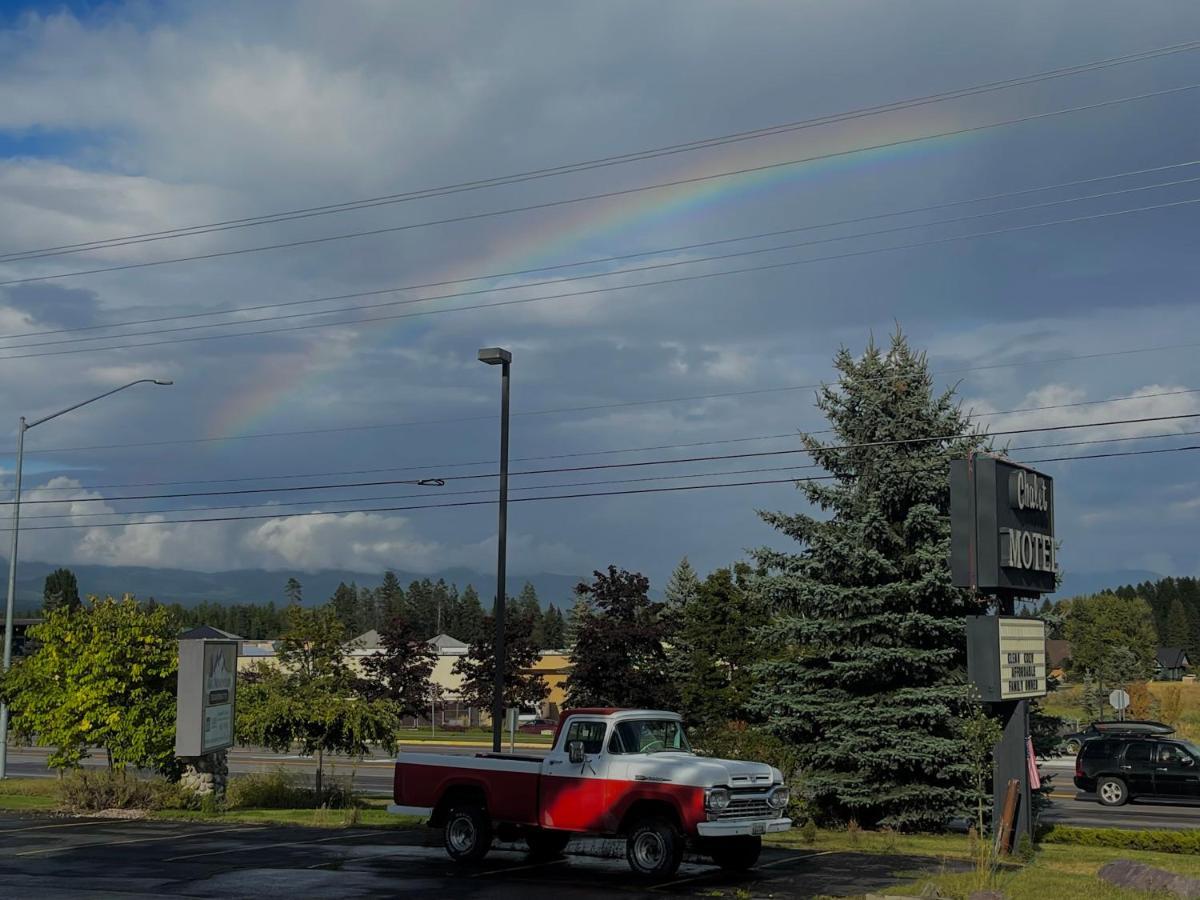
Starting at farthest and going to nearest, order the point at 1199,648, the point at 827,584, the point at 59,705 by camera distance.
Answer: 1. the point at 1199,648
2. the point at 59,705
3. the point at 827,584

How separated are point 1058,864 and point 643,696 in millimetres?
23599

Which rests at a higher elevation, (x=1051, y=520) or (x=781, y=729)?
(x=1051, y=520)

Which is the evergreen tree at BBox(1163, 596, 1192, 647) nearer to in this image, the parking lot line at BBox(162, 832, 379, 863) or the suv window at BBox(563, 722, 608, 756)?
the parking lot line at BBox(162, 832, 379, 863)

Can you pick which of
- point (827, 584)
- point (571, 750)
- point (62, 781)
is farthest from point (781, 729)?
point (62, 781)

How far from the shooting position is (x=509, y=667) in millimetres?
60062

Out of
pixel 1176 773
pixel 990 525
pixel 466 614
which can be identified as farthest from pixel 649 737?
pixel 466 614

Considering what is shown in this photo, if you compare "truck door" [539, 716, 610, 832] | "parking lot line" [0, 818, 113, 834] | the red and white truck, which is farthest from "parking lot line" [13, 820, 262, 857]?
"truck door" [539, 716, 610, 832]

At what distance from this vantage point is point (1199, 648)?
164125 millimetres

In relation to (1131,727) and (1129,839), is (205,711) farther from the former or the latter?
(1131,727)

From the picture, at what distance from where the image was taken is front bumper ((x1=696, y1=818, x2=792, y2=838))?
15.4 m

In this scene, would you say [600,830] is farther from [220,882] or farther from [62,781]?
[62,781]

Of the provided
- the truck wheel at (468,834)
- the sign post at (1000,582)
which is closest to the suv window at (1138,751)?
the sign post at (1000,582)

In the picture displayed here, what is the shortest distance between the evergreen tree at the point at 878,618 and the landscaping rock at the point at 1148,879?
807 cm

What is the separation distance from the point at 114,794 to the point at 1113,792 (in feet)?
81.5
